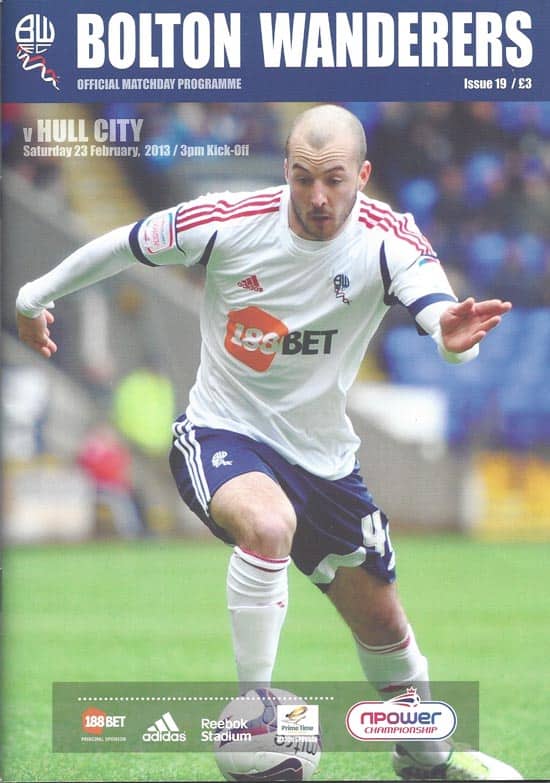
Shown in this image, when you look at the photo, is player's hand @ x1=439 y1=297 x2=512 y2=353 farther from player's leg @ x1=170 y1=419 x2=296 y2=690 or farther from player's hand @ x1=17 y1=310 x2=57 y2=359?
player's hand @ x1=17 y1=310 x2=57 y2=359

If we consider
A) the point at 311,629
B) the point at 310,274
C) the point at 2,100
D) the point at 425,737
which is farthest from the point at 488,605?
the point at 2,100

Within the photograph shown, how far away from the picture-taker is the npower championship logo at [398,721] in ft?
14.1

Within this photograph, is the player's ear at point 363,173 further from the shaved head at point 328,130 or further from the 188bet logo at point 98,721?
the 188bet logo at point 98,721

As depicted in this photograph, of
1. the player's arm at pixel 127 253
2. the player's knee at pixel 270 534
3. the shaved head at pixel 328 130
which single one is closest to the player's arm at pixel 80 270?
the player's arm at pixel 127 253

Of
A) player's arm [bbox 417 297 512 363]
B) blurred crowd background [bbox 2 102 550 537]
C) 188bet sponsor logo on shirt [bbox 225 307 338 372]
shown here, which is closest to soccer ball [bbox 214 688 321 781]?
188bet sponsor logo on shirt [bbox 225 307 338 372]

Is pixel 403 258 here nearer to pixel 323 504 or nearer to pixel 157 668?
pixel 323 504

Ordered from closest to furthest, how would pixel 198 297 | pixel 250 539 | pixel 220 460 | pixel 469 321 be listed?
pixel 469 321 → pixel 250 539 → pixel 220 460 → pixel 198 297

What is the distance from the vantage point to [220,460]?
13.2 feet

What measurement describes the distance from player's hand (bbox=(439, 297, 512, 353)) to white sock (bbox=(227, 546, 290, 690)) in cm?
76

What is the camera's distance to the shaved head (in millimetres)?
3938

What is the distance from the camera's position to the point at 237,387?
4234 millimetres

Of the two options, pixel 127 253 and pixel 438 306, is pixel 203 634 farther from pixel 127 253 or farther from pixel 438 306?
pixel 438 306

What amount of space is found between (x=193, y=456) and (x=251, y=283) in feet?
1.80

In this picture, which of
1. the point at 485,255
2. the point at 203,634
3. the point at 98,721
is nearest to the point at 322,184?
the point at 98,721
